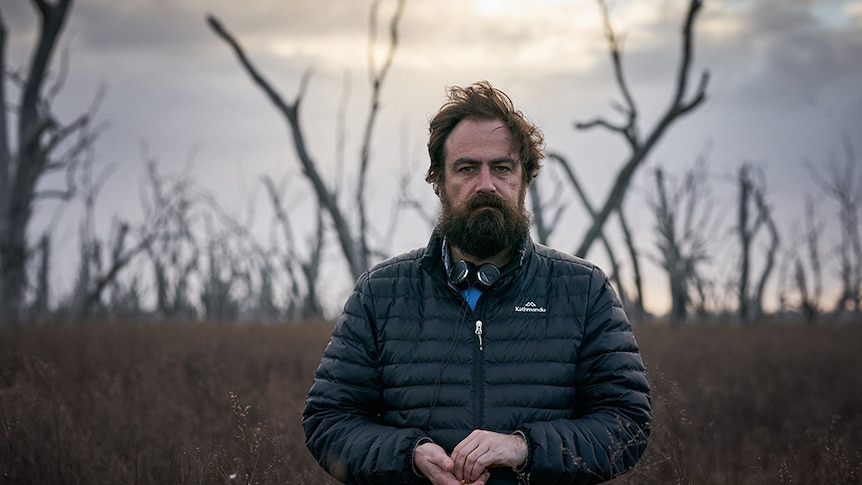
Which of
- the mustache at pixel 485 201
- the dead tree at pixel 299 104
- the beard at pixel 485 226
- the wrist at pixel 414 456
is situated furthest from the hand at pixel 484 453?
the dead tree at pixel 299 104

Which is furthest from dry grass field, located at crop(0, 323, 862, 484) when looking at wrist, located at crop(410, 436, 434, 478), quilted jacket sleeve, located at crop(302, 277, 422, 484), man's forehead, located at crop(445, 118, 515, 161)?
man's forehead, located at crop(445, 118, 515, 161)

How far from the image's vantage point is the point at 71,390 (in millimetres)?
7660

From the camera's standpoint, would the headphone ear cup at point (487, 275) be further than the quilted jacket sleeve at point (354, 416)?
Yes

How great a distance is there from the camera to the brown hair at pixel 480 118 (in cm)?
343

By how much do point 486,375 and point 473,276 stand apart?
0.39 metres

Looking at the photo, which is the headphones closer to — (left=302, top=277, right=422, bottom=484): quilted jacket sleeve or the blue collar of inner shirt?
the blue collar of inner shirt

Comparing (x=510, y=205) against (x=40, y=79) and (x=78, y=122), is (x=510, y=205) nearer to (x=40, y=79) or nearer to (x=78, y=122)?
(x=40, y=79)

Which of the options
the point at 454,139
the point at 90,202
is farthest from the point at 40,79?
the point at 454,139

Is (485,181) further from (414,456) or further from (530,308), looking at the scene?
(414,456)

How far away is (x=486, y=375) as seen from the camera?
322 centimetres

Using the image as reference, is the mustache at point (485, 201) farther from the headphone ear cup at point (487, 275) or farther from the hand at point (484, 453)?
the hand at point (484, 453)

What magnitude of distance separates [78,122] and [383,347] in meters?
18.6

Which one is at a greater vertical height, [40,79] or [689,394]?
[40,79]

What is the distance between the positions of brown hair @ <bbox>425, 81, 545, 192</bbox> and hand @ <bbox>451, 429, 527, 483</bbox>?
1.11 m
